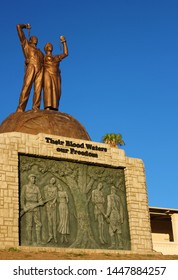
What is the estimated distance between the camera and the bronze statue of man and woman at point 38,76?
993 inches

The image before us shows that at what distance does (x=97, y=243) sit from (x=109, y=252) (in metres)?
0.63

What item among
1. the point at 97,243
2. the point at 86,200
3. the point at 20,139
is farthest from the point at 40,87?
the point at 97,243

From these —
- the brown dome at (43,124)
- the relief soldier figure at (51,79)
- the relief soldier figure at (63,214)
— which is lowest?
the relief soldier figure at (63,214)

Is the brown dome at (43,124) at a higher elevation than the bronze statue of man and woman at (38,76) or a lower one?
lower

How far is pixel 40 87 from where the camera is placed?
2541cm

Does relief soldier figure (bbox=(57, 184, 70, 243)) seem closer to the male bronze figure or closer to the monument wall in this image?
the monument wall

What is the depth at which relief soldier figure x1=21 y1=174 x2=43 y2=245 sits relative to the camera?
803 inches

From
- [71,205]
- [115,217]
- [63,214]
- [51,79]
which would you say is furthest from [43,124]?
[115,217]

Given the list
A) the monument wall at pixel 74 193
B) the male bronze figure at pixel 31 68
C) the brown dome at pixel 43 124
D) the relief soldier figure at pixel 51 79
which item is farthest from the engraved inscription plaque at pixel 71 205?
the male bronze figure at pixel 31 68

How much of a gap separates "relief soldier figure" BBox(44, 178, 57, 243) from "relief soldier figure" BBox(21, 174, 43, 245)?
0.36 m

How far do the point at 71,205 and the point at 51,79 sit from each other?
6.83 m

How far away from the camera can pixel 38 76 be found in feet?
83.4

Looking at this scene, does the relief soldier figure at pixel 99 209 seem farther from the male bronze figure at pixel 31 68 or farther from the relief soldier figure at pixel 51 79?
the male bronze figure at pixel 31 68

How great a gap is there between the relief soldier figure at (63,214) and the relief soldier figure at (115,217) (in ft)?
6.46
